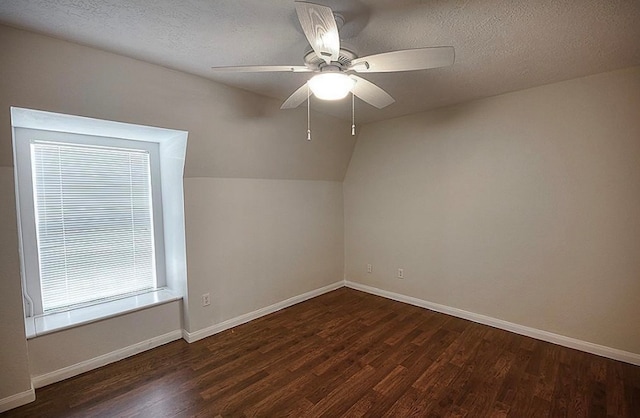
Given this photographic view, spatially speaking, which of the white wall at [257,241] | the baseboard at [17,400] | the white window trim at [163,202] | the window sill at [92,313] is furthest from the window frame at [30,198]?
the white wall at [257,241]

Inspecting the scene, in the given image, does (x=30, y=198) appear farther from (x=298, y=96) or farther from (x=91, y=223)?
(x=298, y=96)

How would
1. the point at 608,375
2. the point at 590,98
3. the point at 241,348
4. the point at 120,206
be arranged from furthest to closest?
1. the point at 120,206
2. the point at 241,348
3. the point at 590,98
4. the point at 608,375

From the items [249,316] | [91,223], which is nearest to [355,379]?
[249,316]

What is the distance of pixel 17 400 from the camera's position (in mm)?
1870

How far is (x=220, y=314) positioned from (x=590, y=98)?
380 centimetres

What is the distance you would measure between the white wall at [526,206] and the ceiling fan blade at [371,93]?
1538mm

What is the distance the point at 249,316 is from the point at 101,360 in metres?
1.28

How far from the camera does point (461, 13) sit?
4.95 feet

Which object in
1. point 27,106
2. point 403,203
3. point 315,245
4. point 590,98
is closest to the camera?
point 27,106

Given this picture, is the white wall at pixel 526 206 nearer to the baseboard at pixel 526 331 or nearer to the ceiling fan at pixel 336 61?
the baseboard at pixel 526 331

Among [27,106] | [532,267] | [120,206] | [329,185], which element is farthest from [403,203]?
[27,106]

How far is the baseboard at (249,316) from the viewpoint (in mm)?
2730

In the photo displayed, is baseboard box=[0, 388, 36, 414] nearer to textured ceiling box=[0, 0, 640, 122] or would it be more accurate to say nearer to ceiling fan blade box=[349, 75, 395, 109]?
textured ceiling box=[0, 0, 640, 122]

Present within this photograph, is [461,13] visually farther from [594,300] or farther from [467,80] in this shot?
[594,300]
